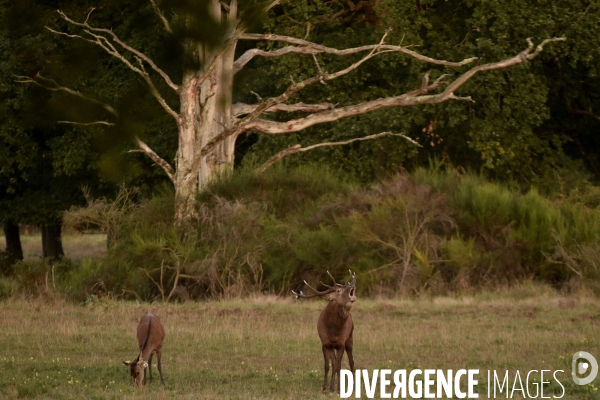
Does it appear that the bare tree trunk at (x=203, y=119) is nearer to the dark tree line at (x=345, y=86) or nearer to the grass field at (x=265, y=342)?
the dark tree line at (x=345, y=86)

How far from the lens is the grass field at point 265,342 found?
→ 38.0 ft

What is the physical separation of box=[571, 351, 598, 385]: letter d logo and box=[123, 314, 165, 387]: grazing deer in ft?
14.9

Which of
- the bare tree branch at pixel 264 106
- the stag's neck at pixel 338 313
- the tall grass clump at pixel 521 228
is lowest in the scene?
the stag's neck at pixel 338 313

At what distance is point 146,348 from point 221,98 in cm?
1772

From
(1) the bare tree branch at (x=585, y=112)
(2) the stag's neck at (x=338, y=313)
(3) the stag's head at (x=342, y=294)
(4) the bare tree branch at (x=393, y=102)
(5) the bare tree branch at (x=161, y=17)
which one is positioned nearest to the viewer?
(3) the stag's head at (x=342, y=294)

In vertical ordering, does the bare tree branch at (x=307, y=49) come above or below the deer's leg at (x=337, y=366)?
above

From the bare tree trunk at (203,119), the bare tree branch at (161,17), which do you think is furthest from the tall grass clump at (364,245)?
the bare tree branch at (161,17)

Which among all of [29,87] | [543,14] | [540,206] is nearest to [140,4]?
[29,87]

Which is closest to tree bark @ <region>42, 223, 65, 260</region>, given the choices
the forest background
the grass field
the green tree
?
the forest background

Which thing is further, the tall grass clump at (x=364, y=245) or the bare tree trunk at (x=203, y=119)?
the bare tree trunk at (x=203, y=119)

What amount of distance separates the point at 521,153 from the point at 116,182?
39.1ft

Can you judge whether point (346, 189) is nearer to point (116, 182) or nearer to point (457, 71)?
point (457, 71)

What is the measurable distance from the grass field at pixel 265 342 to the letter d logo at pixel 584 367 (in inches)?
5.6

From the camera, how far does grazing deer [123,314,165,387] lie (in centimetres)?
1146
